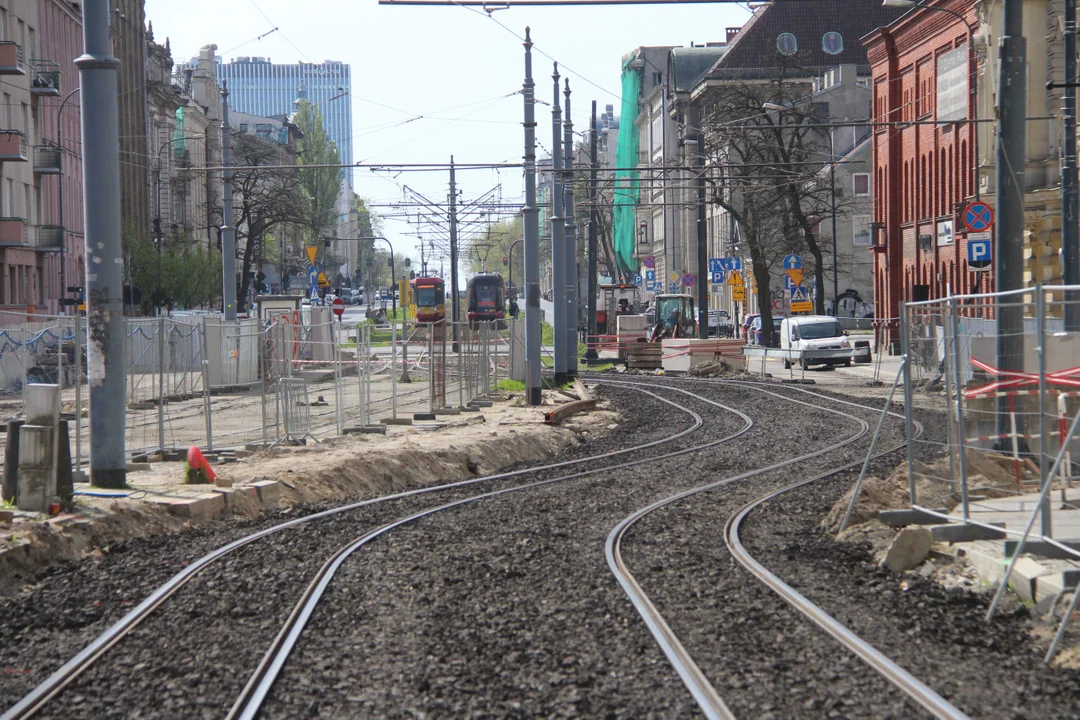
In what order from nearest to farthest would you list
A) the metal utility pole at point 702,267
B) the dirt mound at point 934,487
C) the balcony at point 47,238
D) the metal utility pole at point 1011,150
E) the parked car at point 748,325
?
1. the dirt mound at point 934,487
2. the metal utility pole at point 1011,150
3. the metal utility pole at point 702,267
4. the balcony at point 47,238
5. the parked car at point 748,325

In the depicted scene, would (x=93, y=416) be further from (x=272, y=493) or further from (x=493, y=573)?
(x=493, y=573)

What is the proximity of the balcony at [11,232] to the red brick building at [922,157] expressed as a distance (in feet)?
102

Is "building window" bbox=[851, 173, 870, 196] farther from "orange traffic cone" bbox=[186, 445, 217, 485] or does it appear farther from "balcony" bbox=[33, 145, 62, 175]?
"orange traffic cone" bbox=[186, 445, 217, 485]

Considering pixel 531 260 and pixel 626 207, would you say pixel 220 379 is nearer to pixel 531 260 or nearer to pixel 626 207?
pixel 531 260

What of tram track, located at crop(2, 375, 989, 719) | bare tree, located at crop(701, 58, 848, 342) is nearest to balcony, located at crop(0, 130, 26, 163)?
bare tree, located at crop(701, 58, 848, 342)

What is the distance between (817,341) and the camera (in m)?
43.3

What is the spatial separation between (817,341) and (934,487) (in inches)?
1281

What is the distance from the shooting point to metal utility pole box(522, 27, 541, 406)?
27391 millimetres

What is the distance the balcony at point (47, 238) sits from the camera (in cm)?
5294

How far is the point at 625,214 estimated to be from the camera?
271ft

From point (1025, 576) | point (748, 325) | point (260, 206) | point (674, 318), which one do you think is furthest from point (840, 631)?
point (260, 206)

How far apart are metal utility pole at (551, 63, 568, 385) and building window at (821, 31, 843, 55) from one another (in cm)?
5684

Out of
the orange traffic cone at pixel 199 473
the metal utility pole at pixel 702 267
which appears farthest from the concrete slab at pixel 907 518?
the metal utility pole at pixel 702 267

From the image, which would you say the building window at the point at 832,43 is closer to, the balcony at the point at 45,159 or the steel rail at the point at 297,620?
the balcony at the point at 45,159
